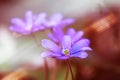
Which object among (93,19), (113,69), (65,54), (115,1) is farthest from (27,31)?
(115,1)

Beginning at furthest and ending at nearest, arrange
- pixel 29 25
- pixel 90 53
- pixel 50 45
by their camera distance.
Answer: pixel 90 53 → pixel 29 25 → pixel 50 45

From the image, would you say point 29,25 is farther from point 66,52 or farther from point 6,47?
point 6,47

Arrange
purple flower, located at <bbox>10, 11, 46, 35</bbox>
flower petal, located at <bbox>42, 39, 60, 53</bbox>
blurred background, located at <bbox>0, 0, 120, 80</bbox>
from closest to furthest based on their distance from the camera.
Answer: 1. flower petal, located at <bbox>42, 39, 60, 53</bbox>
2. purple flower, located at <bbox>10, 11, 46, 35</bbox>
3. blurred background, located at <bbox>0, 0, 120, 80</bbox>

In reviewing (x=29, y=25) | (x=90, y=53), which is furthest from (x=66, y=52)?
(x=90, y=53)

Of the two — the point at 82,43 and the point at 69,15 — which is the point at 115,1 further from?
the point at 82,43

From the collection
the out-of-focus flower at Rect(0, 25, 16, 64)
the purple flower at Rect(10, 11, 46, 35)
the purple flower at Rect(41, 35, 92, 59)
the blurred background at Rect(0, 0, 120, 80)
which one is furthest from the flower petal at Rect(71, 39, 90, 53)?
the out-of-focus flower at Rect(0, 25, 16, 64)

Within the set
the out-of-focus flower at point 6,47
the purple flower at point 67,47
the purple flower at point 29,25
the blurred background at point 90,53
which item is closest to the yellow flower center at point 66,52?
the purple flower at point 67,47

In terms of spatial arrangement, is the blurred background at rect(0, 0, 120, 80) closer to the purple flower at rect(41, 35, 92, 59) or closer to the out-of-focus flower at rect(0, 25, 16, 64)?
the out-of-focus flower at rect(0, 25, 16, 64)

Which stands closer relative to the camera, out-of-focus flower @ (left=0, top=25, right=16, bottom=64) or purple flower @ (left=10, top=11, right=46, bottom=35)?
purple flower @ (left=10, top=11, right=46, bottom=35)
